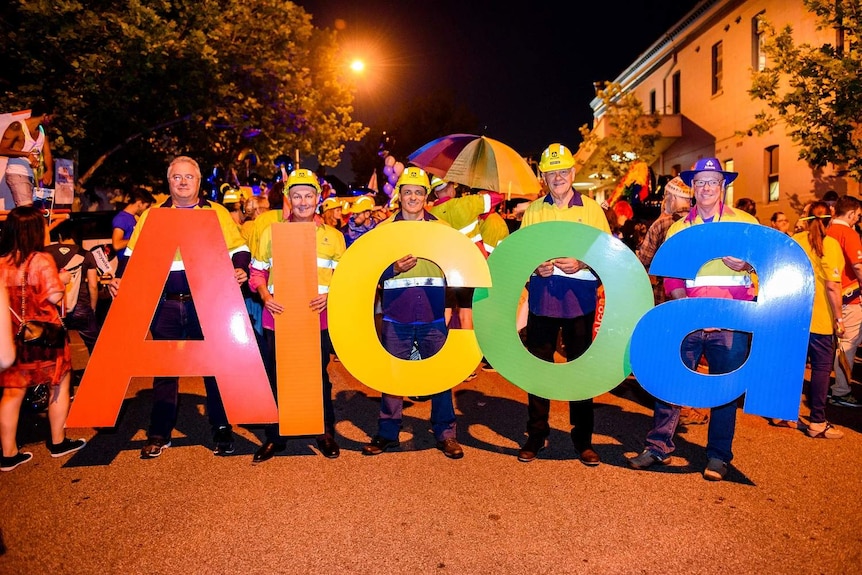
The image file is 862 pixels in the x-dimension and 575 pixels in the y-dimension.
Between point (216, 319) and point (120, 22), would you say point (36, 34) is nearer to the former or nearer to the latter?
point (120, 22)

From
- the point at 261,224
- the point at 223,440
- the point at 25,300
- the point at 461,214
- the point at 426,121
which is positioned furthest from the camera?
the point at 426,121

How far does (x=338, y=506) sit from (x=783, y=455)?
3.36 m

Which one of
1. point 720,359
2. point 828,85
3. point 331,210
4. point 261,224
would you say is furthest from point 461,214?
point 828,85

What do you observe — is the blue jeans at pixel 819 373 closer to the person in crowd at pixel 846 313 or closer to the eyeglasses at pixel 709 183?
the person in crowd at pixel 846 313

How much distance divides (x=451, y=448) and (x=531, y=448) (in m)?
0.61

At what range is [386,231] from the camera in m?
4.64

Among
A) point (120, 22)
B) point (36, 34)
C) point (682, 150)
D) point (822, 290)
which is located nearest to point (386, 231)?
point (822, 290)

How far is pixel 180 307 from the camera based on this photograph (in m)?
4.88

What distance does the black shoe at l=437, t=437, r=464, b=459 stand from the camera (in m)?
4.89

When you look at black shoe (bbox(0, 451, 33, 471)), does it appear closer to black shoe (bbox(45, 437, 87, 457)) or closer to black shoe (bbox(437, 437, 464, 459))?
black shoe (bbox(45, 437, 87, 457))

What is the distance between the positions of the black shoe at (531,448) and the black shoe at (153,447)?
2.80 meters

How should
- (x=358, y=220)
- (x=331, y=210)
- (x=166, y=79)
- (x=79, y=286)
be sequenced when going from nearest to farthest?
(x=79, y=286), (x=358, y=220), (x=331, y=210), (x=166, y=79)

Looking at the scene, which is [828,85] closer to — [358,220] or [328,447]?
[358,220]

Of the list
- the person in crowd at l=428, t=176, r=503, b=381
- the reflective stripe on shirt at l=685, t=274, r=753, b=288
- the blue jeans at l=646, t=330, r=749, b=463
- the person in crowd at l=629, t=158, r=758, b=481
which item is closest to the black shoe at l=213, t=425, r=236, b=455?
the person in crowd at l=428, t=176, r=503, b=381
